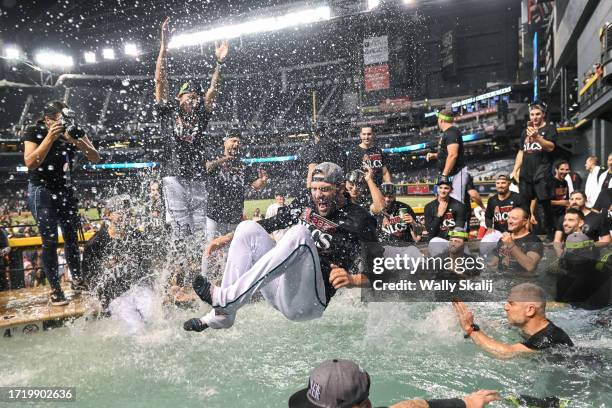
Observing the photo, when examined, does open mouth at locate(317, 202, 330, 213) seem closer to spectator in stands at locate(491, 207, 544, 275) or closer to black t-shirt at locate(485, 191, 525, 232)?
spectator in stands at locate(491, 207, 544, 275)

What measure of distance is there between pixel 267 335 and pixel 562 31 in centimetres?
2381

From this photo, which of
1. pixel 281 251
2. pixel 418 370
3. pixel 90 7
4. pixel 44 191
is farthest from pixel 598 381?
pixel 90 7

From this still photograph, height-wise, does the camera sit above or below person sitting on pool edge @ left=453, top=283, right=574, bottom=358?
above

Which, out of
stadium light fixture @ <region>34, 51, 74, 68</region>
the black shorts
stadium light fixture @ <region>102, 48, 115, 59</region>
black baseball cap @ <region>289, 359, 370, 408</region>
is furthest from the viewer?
stadium light fixture @ <region>102, 48, 115, 59</region>

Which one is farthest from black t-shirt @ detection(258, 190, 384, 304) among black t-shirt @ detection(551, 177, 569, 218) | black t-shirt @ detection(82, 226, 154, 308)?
black t-shirt @ detection(551, 177, 569, 218)

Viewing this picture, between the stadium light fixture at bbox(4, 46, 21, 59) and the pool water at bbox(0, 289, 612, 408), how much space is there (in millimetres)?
32947

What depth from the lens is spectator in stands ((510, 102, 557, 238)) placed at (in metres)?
6.48

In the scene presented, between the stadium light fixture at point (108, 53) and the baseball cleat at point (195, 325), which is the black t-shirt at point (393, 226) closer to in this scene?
the baseball cleat at point (195, 325)

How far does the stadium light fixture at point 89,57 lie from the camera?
35731 mm

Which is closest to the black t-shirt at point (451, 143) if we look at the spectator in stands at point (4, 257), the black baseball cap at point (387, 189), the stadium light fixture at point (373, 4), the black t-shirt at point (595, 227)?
the black baseball cap at point (387, 189)

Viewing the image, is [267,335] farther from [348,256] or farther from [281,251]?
[281,251]

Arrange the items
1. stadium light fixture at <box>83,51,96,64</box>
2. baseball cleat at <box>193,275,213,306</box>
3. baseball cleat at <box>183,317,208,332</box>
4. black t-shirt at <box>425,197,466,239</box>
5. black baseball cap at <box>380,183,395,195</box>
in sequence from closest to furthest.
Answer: baseball cleat at <box>193,275,213,306</box> → baseball cleat at <box>183,317,208,332</box> → black t-shirt at <box>425,197,466,239</box> → black baseball cap at <box>380,183,395,195</box> → stadium light fixture at <box>83,51,96,64</box>

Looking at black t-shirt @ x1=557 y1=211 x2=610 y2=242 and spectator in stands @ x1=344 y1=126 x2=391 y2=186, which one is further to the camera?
black t-shirt @ x1=557 y1=211 x2=610 y2=242

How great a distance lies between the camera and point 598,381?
3.64 m
